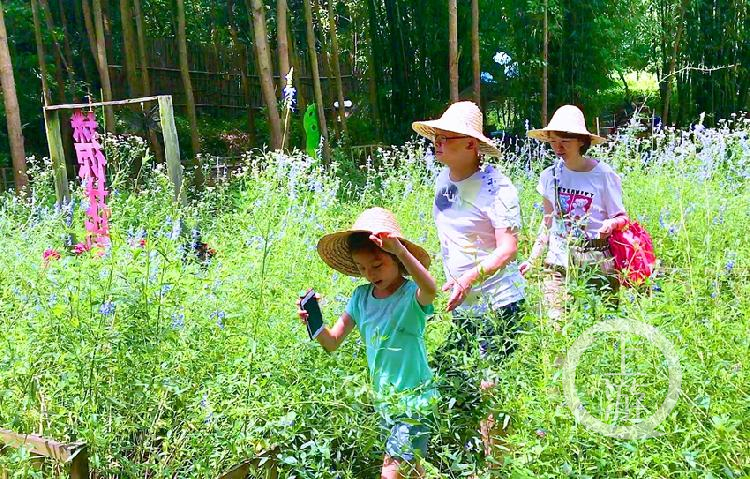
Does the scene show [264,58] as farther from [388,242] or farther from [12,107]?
[388,242]

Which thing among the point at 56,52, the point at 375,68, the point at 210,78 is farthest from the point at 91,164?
the point at 210,78

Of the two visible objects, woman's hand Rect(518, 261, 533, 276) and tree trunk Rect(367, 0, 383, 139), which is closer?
woman's hand Rect(518, 261, 533, 276)

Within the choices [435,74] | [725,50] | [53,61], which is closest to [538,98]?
[435,74]

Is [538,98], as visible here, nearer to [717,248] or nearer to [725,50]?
[725,50]

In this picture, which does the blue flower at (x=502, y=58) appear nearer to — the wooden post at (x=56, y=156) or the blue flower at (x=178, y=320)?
the wooden post at (x=56, y=156)

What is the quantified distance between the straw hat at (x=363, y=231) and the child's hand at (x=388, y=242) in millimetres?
22

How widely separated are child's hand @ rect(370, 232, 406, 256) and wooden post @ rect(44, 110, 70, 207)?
3331 mm

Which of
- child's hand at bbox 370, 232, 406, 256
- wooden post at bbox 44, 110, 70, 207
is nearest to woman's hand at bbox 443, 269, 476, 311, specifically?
child's hand at bbox 370, 232, 406, 256

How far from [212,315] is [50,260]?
78cm

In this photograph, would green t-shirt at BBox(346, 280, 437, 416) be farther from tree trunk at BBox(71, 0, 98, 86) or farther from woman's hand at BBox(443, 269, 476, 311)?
tree trunk at BBox(71, 0, 98, 86)

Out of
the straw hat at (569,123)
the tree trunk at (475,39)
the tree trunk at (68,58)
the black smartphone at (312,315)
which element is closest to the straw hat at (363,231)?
the black smartphone at (312,315)

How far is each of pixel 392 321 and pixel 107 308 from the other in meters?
0.73

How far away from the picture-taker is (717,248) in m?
2.93

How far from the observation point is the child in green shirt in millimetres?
1959
